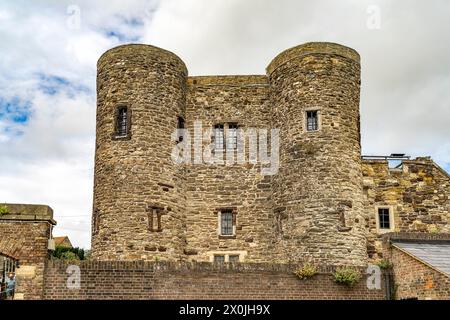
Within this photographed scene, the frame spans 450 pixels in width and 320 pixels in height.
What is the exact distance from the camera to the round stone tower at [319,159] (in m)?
20.8

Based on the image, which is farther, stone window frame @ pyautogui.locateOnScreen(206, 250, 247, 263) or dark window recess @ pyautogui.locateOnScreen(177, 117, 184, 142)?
dark window recess @ pyautogui.locateOnScreen(177, 117, 184, 142)

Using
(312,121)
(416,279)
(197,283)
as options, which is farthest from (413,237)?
(197,283)

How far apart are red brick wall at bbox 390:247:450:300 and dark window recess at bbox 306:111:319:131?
20.4 ft

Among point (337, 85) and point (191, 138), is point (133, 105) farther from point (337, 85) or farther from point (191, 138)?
→ point (337, 85)

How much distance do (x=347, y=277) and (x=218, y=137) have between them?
31.9ft

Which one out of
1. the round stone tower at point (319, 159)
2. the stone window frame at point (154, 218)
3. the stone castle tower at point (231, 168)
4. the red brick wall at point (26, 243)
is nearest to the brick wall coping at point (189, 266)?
the red brick wall at point (26, 243)

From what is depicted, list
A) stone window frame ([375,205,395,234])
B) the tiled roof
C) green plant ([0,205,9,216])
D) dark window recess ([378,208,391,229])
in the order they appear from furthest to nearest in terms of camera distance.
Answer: dark window recess ([378,208,391,229]) → stone window frame ([375,205,395,234]) → the tiled roof → green plant ([0,205,9,216])

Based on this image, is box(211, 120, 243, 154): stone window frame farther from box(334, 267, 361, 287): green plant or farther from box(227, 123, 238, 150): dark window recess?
box(334, 267, 361, 287): green plant

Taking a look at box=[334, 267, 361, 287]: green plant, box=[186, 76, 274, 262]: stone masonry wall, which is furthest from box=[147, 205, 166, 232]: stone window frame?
box=[334, 267, 361, 287]: green plant

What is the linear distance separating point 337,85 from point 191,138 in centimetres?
635

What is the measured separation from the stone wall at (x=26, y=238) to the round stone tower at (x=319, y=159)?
31.7 feet

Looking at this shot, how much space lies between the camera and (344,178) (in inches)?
843

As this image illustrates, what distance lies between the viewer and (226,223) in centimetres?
2381

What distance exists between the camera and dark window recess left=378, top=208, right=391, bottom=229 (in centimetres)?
2383
